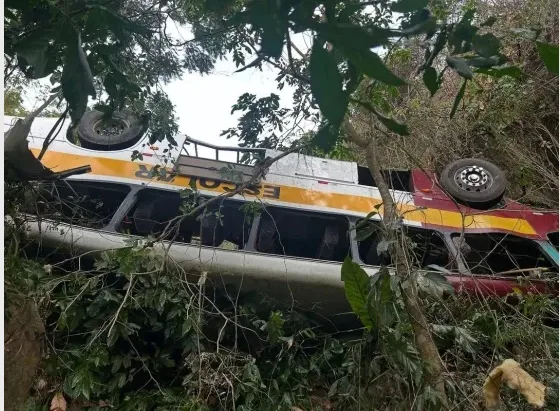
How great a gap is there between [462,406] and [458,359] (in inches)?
16.5

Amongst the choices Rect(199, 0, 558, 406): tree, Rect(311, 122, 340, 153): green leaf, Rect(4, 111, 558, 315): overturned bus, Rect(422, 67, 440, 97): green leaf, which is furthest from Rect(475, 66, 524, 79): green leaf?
Rect(4, 111, 558, 315): overturned bus

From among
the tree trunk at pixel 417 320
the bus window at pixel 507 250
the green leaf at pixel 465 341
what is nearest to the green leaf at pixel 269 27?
the tree trunk at pixel 417 320

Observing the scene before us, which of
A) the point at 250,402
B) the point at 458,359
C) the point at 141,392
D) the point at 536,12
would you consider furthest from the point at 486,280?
the point at 536,12

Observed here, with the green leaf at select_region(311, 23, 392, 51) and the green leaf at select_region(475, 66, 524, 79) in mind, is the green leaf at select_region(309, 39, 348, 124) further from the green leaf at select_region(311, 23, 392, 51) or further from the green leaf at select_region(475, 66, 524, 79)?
the green leaf at select_region(475, 66, 524, 79)

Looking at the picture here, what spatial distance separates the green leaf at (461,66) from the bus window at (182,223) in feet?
9.47

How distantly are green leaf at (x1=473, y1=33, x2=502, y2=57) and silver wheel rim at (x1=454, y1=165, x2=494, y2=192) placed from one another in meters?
3.72

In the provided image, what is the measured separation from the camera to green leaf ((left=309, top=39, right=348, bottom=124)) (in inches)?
37.0

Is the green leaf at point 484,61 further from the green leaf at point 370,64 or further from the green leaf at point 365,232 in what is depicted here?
the green leaf at point 365,232

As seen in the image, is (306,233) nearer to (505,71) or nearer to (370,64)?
(505,71)

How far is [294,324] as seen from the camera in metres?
3.79

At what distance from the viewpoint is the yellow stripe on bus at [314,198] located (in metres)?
4.20

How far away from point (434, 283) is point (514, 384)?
59cm

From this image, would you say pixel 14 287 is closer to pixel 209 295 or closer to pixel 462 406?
pixel 209 295

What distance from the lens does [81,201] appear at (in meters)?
3.94
